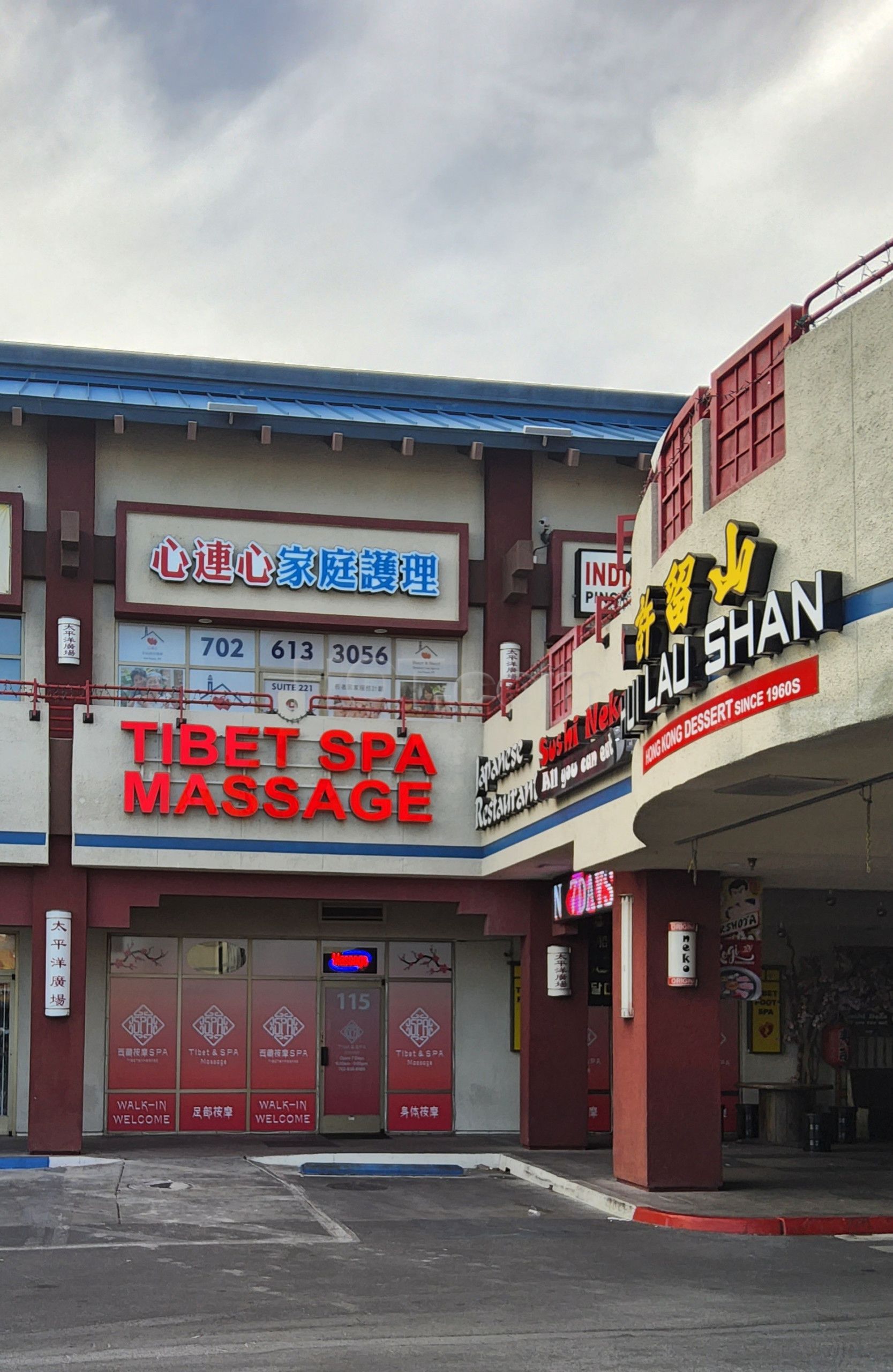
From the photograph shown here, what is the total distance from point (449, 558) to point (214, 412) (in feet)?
15.4

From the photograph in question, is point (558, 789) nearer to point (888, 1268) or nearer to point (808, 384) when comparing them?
point (888, 1268)

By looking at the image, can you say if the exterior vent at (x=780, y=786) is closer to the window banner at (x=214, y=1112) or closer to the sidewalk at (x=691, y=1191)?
the sidewalk at (x=691, y=1191)

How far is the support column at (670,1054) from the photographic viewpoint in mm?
19266

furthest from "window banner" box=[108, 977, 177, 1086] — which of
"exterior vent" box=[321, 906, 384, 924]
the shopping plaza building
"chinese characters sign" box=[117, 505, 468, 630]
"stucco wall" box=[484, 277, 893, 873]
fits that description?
"stucco wall" box=[484, 277, 893, 873]

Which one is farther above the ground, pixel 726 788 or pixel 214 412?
pixel 214 412

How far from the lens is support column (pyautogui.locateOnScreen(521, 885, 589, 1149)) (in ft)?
80.8

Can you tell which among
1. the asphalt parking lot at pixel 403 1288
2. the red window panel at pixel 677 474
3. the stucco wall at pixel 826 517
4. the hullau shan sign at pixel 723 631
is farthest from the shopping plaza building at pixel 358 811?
the stucco wall at pixel 826 517

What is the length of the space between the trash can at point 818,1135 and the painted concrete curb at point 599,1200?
4.77 metres

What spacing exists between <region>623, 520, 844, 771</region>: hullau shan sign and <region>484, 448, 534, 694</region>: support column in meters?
12.4

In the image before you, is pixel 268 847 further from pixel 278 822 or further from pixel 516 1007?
pixel 516 1007

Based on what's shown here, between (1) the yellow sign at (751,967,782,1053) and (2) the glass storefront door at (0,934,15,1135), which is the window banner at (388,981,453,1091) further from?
(2) the glass storefront door at (0,934,15,1135)

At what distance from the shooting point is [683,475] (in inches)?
591

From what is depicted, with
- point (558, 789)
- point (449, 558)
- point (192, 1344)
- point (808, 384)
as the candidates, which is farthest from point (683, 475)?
point (449, 558)

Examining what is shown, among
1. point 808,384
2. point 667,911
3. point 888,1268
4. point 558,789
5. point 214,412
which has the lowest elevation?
point 888,1268
